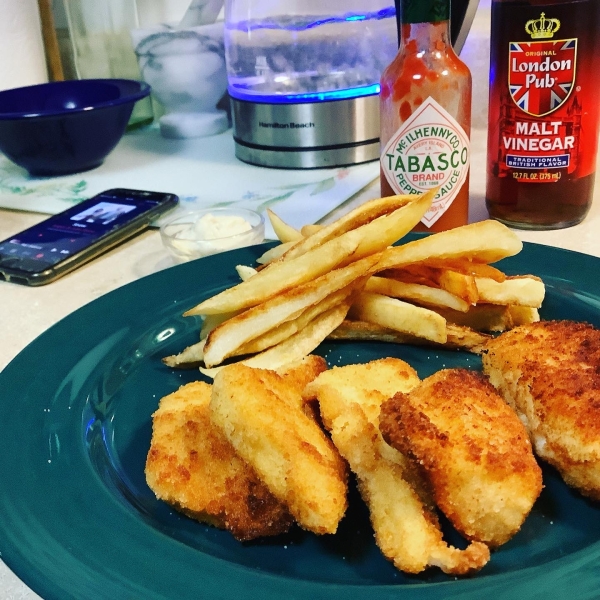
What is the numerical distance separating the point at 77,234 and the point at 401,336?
2.52 feet

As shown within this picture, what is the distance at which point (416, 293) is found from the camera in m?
0.95

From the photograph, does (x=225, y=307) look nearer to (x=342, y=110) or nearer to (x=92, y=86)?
(x=342, y=110)

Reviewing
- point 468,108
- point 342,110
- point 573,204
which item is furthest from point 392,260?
point 342,110

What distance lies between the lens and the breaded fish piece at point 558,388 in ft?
2.12

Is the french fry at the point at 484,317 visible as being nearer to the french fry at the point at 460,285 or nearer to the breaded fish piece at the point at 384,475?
Answer: the french fry at the point at 460,285

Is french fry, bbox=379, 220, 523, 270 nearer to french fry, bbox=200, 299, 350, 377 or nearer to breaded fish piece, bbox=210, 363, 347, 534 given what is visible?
french fry, bbox=200, 299, 350, 377

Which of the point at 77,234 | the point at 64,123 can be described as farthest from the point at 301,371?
the point at 64,123

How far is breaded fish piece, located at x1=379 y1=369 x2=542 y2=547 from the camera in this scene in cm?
59

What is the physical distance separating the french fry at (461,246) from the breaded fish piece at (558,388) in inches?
4.8

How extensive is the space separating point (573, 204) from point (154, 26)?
5.07 feet

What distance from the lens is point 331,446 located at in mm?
685

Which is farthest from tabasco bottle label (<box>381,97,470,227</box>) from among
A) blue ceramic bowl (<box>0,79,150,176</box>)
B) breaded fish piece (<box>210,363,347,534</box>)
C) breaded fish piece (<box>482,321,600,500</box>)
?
blue ceramic bowl (<box>0,79,150,176</box>)

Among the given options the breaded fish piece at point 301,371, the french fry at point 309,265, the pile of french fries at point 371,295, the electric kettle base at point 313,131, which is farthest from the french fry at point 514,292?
the electric kettle base at point 313,131

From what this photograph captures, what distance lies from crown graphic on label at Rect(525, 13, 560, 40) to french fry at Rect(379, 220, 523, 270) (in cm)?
39
